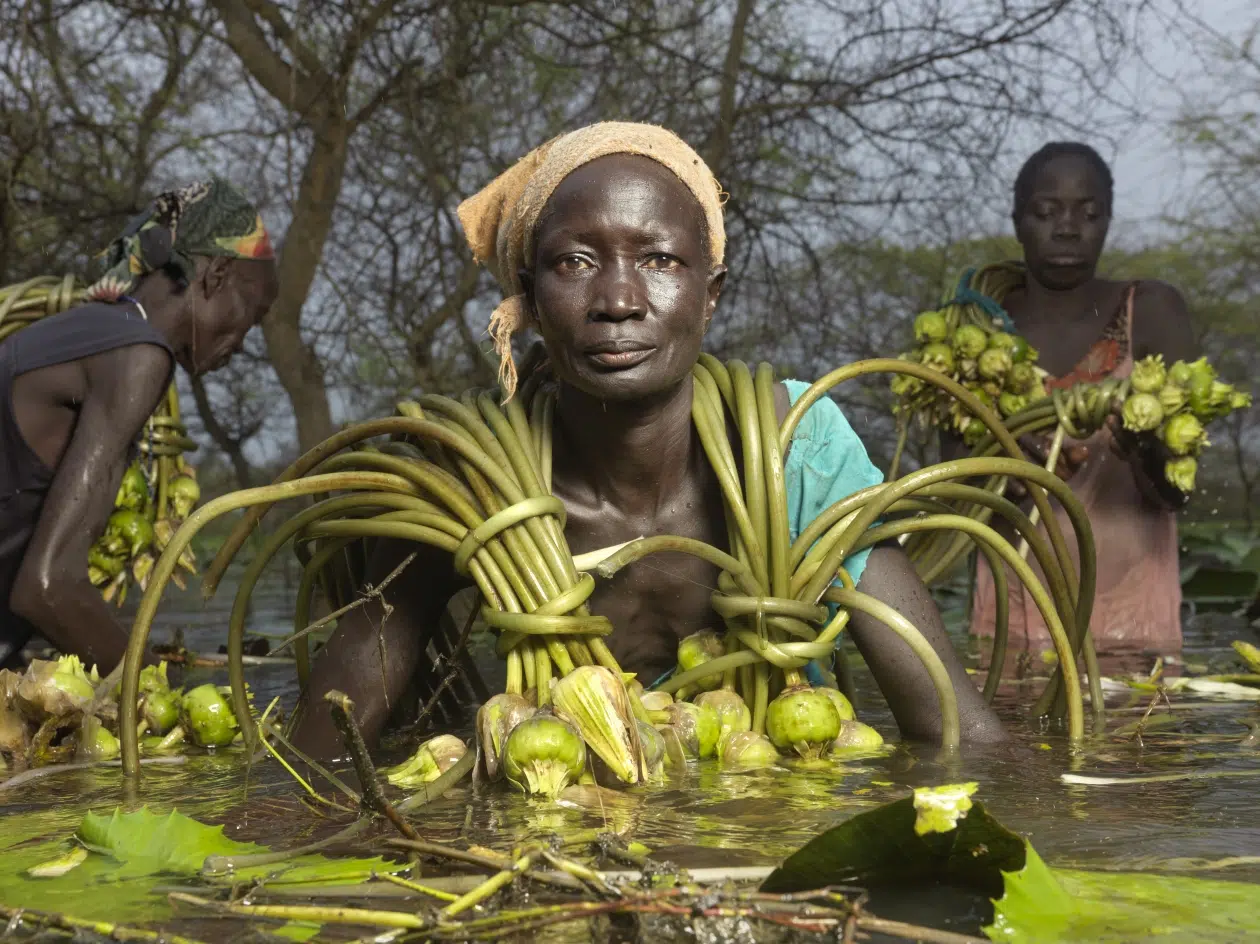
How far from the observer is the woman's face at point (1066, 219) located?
5.25 metres

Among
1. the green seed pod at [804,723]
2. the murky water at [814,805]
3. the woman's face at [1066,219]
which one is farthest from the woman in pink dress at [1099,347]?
the green seed pod at [804,723]

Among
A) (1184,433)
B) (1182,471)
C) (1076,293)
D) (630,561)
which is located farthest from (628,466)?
(1076,293)

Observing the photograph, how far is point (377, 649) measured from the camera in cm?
286

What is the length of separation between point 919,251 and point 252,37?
3644 millimetres

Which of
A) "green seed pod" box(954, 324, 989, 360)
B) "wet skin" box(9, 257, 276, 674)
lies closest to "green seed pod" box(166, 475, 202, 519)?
"wet skin" box(9, 257, 276, 674)

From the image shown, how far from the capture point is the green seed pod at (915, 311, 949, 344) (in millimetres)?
4727

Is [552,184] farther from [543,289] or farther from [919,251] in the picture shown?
[919,251]

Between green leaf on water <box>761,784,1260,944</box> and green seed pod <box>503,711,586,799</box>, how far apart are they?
2.21ft

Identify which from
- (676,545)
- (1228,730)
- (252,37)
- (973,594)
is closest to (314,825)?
(676,545)

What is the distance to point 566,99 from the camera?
7.05 metres

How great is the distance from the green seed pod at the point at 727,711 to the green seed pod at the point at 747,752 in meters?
0.02

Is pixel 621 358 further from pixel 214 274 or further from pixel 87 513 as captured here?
pixel 214 274

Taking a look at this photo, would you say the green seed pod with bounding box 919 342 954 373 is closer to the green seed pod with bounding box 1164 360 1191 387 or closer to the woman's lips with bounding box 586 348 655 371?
the green seed pod with bounding box 1164 360 1191 387

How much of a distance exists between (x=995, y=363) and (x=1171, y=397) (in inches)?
21.2
